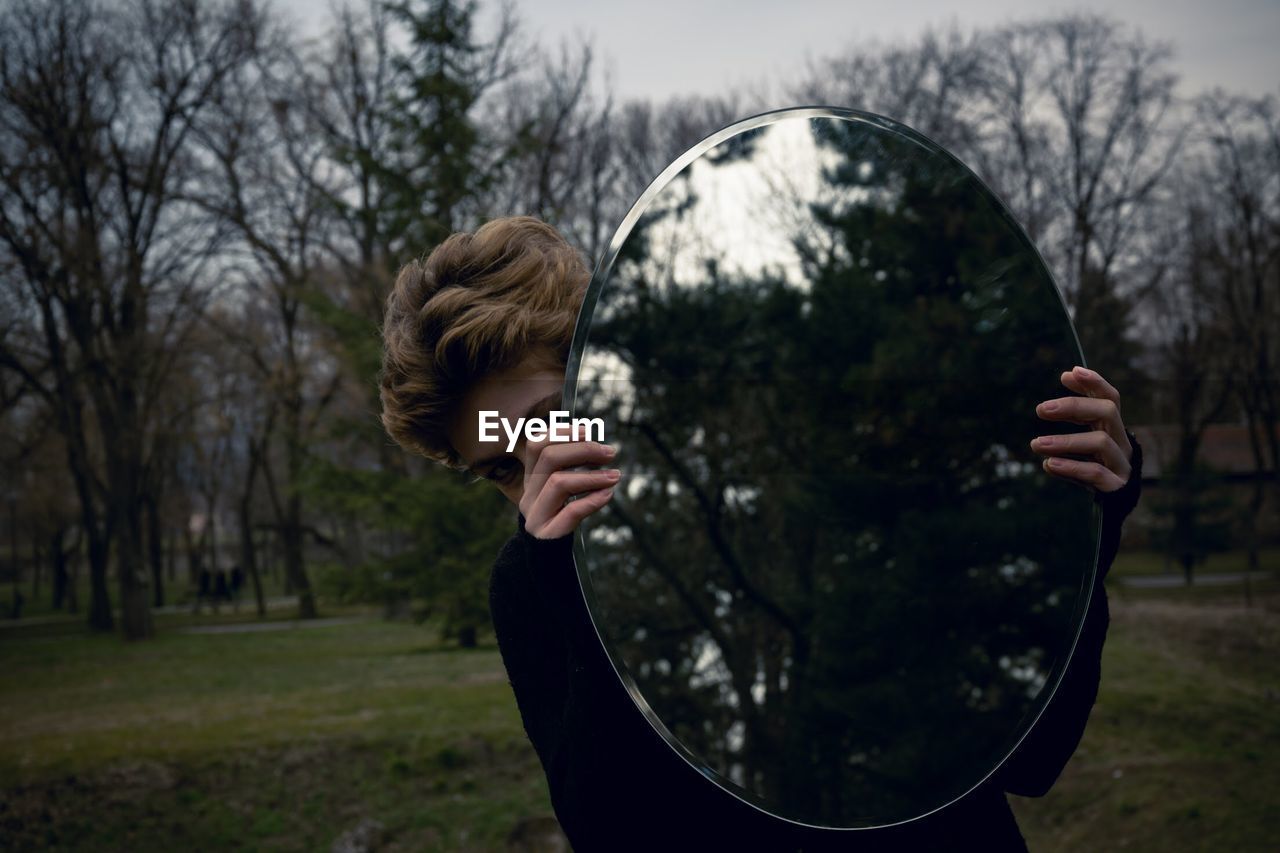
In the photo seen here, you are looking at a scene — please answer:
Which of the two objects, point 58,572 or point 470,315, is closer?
point 470,315

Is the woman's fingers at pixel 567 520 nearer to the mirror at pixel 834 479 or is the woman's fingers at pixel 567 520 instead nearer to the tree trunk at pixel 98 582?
the mirror at pixel 834 479

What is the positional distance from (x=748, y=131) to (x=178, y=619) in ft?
87.8

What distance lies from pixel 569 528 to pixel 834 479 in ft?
1.41

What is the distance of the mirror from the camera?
3.46ft

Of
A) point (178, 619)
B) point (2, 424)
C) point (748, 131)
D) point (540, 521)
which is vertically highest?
point (2, 424)

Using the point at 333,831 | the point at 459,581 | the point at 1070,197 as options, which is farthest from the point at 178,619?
the point at 1070,197

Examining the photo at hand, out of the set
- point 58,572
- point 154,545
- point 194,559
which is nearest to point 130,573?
point 58,572

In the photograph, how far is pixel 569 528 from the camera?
935mm

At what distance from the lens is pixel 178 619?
24.0 metres

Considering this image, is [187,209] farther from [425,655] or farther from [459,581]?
[459,581]

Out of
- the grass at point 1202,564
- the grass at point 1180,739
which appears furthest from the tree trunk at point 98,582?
the grass at point 1202,564

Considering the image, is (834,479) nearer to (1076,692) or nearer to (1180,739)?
(1076,692)

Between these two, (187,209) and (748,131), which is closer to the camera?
(748,131)

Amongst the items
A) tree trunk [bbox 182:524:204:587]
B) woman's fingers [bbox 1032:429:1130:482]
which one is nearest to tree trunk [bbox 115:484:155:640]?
tree trunk [bbox 182:524:204:587]
